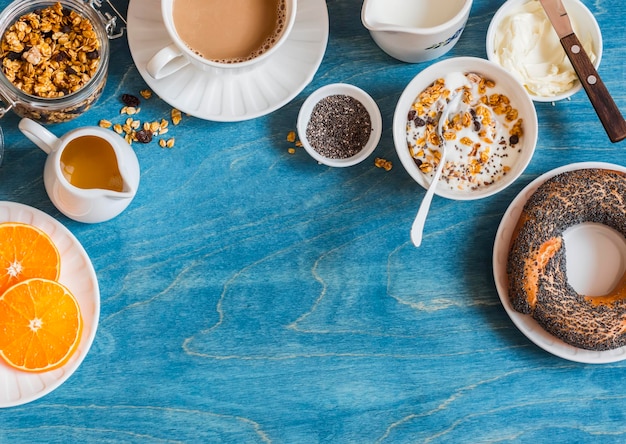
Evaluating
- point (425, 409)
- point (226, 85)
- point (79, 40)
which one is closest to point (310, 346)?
point (425, 409)

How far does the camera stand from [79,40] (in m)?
1.48

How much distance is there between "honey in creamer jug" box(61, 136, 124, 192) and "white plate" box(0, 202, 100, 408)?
0.13 m

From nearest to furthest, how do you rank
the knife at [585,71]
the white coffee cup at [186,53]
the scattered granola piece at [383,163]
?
the white coffee cup at [186,53] → the knife at [585,71] → the scattered granola piece at [383,163]

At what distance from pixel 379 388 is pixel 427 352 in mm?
137

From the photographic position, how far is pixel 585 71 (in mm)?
1515

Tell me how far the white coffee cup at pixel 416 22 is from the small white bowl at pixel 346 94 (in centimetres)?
12

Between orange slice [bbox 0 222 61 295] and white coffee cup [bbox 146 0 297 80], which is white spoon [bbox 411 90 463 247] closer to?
white coffee cup [bbox 146 0 297 80]

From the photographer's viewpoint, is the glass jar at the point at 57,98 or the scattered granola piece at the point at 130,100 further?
the scattered granola piece at the point at 130,100

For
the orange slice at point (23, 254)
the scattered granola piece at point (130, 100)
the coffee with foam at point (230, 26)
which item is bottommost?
the orange slice at point (23, 254)

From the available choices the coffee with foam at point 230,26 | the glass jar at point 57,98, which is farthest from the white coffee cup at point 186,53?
the glass jar at point 57,98

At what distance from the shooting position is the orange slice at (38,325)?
1.45 m

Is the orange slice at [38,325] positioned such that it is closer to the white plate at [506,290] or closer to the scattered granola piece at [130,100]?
the scattered granola piece at [130,100]

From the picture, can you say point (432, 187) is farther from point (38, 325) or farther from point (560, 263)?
point (38, 325)

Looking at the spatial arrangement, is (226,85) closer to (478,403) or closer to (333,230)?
(333,230)
